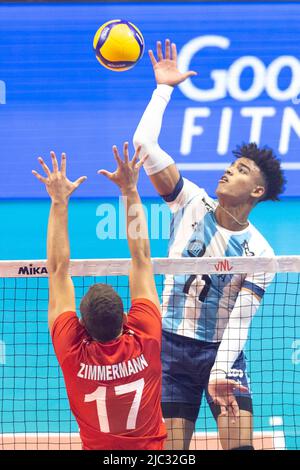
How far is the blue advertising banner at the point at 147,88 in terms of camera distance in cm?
1802

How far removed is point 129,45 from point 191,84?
24.6 ft

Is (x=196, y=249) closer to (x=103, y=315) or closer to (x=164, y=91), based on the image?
(x=164, y=91)

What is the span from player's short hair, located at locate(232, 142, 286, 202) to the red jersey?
3.20 m

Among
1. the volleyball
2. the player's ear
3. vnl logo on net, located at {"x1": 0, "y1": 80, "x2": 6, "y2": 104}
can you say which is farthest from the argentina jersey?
vnl logo on net, located at {"x1": 0, "y1": 80, "x2": 6, "y2": 104}

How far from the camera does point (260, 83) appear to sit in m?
18.0

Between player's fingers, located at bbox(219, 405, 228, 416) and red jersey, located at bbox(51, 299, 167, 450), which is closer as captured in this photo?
red jersey, located at bbox(51, 299, 167, 450)

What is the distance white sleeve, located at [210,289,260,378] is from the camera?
7.62 meters

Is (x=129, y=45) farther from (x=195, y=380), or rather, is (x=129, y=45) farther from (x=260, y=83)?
(x=260, y=83)

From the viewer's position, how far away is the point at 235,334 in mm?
7715

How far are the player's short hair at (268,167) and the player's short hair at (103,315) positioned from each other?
3.31 metres

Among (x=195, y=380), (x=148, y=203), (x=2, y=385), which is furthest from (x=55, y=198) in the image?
(x=148, y=203)
